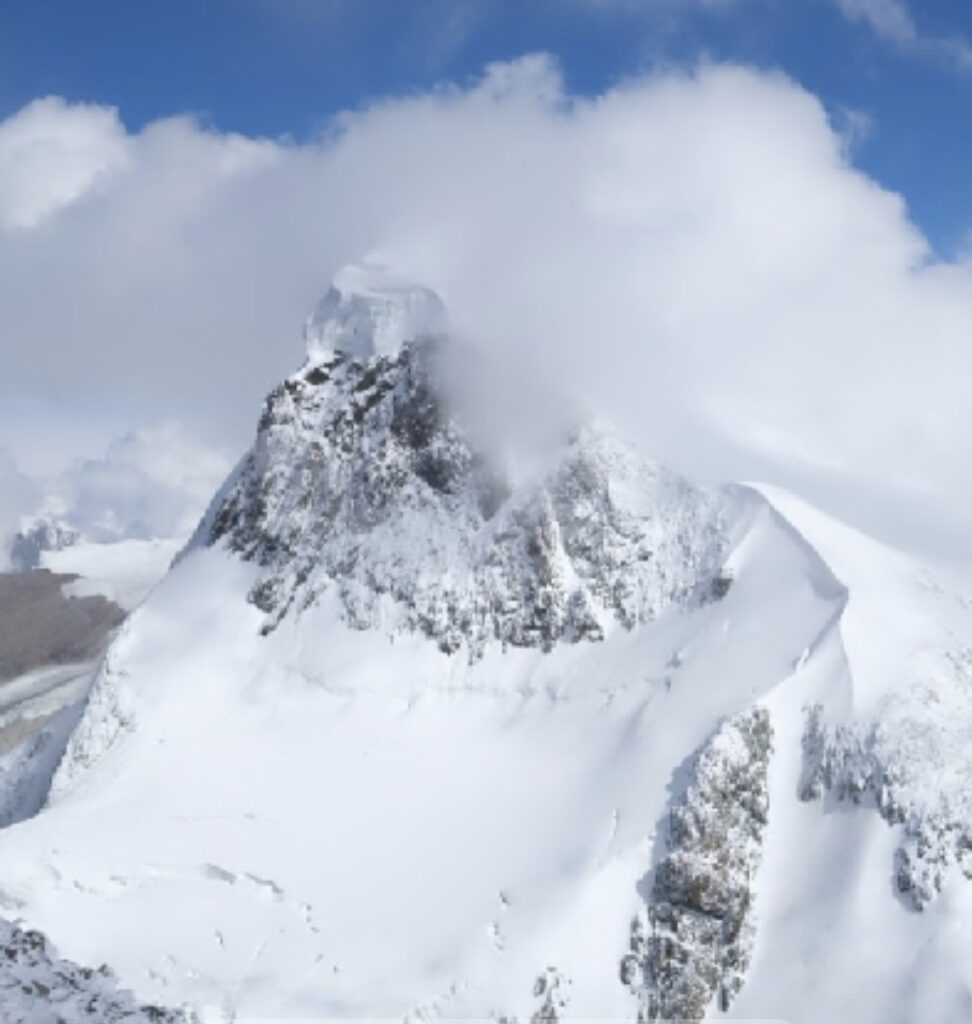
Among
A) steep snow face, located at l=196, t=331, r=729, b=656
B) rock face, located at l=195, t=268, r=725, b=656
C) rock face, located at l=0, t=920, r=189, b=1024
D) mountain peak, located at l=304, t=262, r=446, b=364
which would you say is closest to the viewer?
rock face, located at l=0, t=920, r=189, b=1024

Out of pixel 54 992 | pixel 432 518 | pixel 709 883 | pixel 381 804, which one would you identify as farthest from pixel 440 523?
pixel 54 992

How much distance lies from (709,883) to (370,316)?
4683 centimetres

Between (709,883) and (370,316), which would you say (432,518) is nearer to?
(370,316)

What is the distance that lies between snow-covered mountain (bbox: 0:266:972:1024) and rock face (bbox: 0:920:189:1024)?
66 cm

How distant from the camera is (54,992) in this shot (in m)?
36.4

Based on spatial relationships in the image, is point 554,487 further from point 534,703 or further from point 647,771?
point 647,771

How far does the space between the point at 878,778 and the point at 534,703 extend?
1820 cm

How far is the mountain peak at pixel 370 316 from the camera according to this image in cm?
6994

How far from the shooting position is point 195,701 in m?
57.6

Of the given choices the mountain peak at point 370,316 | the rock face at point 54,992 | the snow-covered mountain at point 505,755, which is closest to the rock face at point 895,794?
the snow-covered mountain at point 505,755

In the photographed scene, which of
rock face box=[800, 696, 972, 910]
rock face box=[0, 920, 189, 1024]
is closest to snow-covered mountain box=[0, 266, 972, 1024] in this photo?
rock face box=[800, 696, 972, 910]

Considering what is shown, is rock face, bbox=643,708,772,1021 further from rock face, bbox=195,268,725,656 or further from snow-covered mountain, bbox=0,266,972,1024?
rock face, bbox=195,268,725,656

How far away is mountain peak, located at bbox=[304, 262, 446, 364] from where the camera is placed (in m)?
69.9

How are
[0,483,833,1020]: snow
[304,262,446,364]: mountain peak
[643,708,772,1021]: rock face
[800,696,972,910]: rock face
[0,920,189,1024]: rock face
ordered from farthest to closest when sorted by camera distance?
1. [304,262,446,364]: mountain peak
2. [0,483,833,1020]: snow
3. [643,708,772,1021]: rock face
4. [800,696,972,910]: rock face
5. [0,920,189,1024]: rock face
